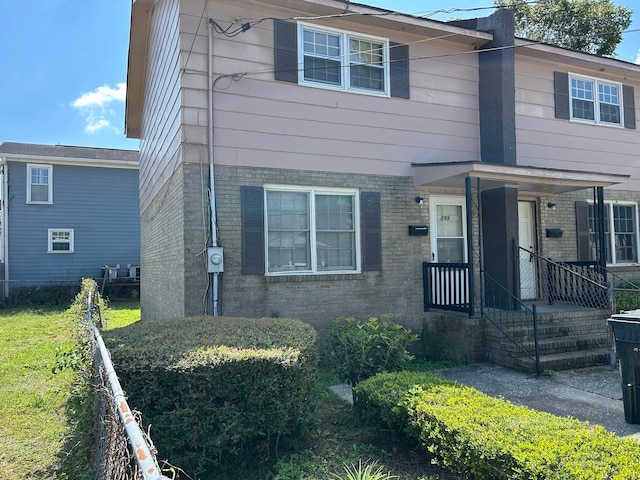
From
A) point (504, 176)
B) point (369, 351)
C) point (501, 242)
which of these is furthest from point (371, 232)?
point (369, 351)

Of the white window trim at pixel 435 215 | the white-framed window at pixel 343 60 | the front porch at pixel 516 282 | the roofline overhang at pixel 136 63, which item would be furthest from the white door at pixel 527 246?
the roofline overhang at pixel 136 63

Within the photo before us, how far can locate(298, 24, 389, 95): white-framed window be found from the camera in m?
8.34

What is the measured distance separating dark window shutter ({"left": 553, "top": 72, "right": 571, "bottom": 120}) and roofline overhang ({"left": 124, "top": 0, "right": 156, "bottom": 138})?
29.5ft

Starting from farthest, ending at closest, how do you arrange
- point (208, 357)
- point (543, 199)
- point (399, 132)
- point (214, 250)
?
point (543, 199), point (399, 132), point (214, 250), point (208, 357)

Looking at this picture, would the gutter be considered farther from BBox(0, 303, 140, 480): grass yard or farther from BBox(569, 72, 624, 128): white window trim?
BBox(569, 72, 624, 128): white window trim

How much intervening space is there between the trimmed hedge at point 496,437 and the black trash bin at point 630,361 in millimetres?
2050

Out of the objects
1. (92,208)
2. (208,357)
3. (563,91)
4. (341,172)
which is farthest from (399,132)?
(92,208)

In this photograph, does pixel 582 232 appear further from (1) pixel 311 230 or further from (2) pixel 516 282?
(1) pixel 311 230

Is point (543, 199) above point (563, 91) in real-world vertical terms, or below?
below

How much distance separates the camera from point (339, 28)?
28.0ft

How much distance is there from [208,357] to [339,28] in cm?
677

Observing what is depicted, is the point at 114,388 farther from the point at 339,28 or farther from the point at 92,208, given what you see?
the point at 92,208

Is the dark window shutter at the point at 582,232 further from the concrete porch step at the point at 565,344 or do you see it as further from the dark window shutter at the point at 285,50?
the dark window shutter at the point at 285,50

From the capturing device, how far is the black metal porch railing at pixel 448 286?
829 cm
